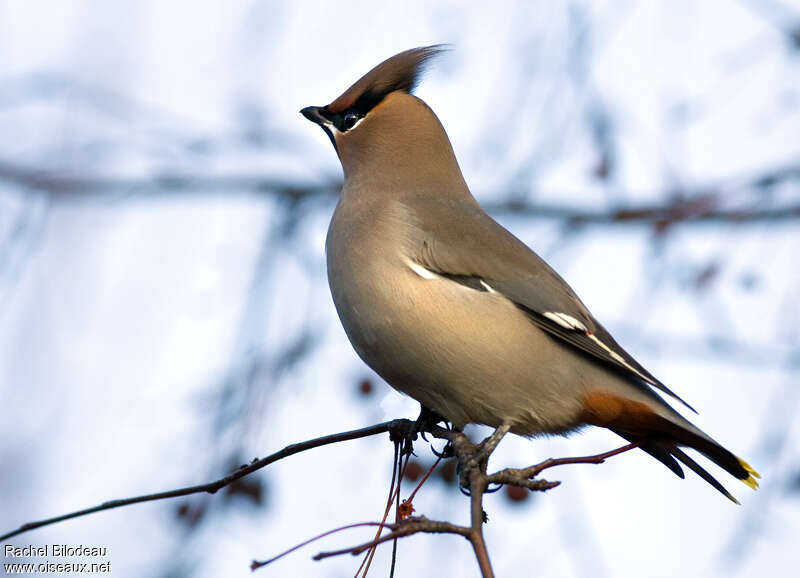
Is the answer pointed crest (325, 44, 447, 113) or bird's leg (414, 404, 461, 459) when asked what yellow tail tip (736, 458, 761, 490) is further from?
pointed crest (325, 44, 447, 113)

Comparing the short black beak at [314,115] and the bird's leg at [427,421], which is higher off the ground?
the short black beak at [314,115]

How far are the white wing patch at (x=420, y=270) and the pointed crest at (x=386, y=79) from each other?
1006 mm

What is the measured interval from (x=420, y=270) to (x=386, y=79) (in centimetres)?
107

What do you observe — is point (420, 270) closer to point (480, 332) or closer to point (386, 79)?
point (480, 332)

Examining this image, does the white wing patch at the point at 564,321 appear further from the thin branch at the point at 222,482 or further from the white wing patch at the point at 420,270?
the thin branch at the point at 222,482

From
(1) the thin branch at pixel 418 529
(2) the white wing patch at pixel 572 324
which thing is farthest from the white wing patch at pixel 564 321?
(1) the thin branch at pixel 418 529

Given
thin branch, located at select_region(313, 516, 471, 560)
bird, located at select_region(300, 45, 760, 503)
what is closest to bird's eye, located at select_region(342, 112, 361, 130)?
bird, located at select_region(300, 45, 760, 503)

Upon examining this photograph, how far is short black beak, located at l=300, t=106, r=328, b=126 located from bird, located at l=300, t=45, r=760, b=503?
496mm

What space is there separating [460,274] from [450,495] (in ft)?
2.87

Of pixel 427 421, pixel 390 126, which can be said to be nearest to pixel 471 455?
pixel 427 421

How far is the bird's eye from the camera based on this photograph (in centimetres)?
442

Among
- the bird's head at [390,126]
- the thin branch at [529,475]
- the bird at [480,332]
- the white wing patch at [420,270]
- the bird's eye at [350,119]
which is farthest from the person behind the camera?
the bird's eye at [350,119]

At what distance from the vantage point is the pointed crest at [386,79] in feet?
14.3

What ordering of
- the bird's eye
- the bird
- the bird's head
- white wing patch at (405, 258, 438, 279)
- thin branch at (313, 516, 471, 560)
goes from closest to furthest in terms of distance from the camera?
1. thin branch at (313, 516, 471, 560)
2. the bird
3. white wing patch at (405, 258, 438, 279)
4. the bird's head
5. the bird's eye
